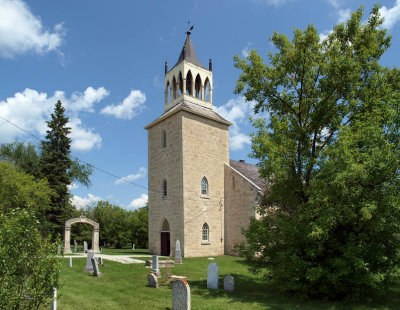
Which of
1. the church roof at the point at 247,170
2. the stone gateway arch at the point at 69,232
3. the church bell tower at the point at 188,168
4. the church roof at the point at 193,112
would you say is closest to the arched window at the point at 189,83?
the church bell tower at the point at 188,168

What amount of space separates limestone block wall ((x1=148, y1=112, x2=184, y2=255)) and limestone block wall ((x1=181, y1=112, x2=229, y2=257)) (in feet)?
1.85

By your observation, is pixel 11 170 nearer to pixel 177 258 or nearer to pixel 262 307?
pixel 177 258

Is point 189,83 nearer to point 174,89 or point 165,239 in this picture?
point 174,89

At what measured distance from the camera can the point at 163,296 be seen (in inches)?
430

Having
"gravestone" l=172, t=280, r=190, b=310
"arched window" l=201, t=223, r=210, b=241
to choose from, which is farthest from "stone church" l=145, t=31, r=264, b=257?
"gravestone" l=172, t=280, r=190, b=310

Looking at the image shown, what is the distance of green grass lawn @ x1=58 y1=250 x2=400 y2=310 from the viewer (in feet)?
32.4

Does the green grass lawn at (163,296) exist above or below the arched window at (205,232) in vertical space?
below

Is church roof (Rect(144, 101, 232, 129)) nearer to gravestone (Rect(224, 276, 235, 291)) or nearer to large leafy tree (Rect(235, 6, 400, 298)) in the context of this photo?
large leafy tree (Rect(235, 6, 400, 298))

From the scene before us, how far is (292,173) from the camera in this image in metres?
12.2

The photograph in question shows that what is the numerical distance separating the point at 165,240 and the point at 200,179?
593cm

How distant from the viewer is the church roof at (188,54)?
29.4m

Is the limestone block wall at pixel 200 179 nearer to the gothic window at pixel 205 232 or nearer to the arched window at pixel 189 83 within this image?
the gothic window at pixel 205 232

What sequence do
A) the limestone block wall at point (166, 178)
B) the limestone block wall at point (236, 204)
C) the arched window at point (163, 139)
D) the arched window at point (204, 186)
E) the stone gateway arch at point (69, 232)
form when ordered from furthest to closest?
the arched window at point (163, 139)
the stone gateway arch at point (69, 232)
the arched window at point (204, 186)
the limestone block wall at point (166, 178)
the limestone block wall at point (236, 204)

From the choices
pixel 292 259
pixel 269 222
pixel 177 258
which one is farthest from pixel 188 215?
pixel 292 259
